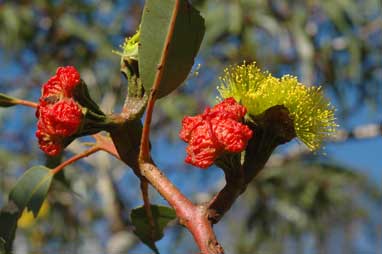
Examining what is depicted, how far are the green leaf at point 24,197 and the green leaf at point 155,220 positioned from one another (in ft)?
0.54

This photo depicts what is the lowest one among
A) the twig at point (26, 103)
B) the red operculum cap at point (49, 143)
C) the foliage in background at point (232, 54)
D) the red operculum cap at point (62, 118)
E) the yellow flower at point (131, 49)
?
the red operculum cap at point (49, 143)

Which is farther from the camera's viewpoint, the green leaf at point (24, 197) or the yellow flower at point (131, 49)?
the green leaf at point (24, 197)

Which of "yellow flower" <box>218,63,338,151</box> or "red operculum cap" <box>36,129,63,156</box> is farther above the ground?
"yellow flower" <box>218,63,338,151</box>

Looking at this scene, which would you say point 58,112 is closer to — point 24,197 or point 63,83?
point 63,83

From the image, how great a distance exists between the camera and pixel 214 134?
81 cm

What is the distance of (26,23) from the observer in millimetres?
4410

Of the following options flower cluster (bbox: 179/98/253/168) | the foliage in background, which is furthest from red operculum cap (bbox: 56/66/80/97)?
the foliage in background

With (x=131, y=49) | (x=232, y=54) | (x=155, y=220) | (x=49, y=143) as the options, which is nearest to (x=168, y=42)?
(x=131, y=49)

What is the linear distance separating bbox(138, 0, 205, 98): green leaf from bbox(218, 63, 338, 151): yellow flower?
99mm

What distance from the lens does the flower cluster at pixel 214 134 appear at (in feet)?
2.64

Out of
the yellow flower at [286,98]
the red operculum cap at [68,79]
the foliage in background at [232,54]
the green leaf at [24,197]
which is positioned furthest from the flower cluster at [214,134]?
the foliage in background at [232,54]

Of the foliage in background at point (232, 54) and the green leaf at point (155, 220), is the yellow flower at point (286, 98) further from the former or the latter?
the foliage in background at point (232, 54)

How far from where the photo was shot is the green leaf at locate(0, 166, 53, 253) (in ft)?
3.45

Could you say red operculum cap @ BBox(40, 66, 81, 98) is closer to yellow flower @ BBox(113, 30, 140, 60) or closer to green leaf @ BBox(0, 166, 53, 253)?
yellow flower @ BBox(113, 30, 140, 60)
